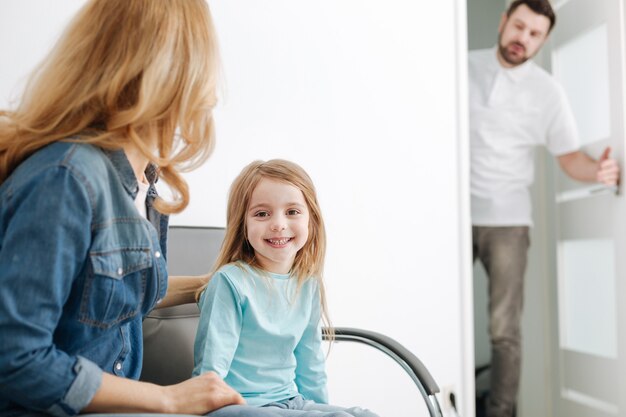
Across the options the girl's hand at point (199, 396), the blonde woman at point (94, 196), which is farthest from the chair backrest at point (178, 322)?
the girl's hand at point (199, 396)

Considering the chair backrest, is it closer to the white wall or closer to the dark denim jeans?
the white wall

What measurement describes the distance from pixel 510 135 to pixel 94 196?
7.88ft

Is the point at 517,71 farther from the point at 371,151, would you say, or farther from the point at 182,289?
the point at 182,289

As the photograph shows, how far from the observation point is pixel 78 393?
0.70 metres

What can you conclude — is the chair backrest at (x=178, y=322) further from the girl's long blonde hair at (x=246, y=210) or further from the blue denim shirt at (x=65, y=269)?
the blue denim shirt at (x=65, y=269)

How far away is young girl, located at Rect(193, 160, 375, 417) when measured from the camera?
1189mm

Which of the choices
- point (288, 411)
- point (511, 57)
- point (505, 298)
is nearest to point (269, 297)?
point (288, 411)

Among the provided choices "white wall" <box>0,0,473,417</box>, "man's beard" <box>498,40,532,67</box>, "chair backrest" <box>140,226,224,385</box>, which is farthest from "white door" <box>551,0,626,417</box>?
"chair backrest" <box>140,226,224,385</box>

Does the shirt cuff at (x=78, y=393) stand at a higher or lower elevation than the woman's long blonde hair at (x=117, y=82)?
lower

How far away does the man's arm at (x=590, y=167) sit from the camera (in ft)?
8.01

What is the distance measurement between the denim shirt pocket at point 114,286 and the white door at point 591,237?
2.17m

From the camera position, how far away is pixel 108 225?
77 cm

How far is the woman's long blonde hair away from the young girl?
0.45 m

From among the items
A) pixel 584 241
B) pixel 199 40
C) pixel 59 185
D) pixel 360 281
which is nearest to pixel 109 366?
pixel 59 185
